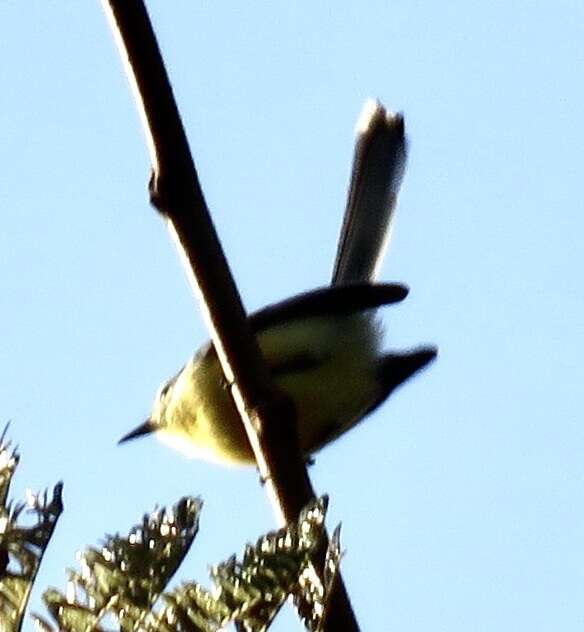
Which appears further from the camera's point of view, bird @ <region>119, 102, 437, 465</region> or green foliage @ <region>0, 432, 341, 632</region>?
bird @ <region>119, 102, 437, 465</region>

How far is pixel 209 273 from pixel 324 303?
2111 millimetres

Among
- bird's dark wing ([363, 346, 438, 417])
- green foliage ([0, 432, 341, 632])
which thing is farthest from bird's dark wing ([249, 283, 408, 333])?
green foliage ([0, 432, 341, 632])

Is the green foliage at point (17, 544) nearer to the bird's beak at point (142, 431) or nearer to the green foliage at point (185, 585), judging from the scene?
the green foliage at point (185, 585)

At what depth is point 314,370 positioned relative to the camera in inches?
142

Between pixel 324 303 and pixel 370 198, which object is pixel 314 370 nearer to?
pixel 324 303

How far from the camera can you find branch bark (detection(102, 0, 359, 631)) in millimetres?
1450

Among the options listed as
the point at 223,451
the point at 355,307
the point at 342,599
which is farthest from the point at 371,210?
the point at 342,599

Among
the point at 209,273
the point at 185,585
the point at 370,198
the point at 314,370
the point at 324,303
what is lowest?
the point at 185,585

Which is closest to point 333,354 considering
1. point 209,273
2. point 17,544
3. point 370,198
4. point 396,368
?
point 396,368

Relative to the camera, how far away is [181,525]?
3.52 ft

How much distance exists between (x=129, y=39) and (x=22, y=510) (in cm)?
63

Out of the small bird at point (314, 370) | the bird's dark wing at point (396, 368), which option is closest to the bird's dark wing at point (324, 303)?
the small bird at point (314, 370)

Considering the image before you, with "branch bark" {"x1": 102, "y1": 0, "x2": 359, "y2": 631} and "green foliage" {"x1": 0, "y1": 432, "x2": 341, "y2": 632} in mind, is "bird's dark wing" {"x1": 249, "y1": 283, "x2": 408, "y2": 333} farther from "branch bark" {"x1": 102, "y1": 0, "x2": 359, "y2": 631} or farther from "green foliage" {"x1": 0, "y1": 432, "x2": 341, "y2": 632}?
"green foliage" {"x1": 0, "y1": 432, "x2": 341, "y2": 632}

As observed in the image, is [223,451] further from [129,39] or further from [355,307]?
[129,39]
